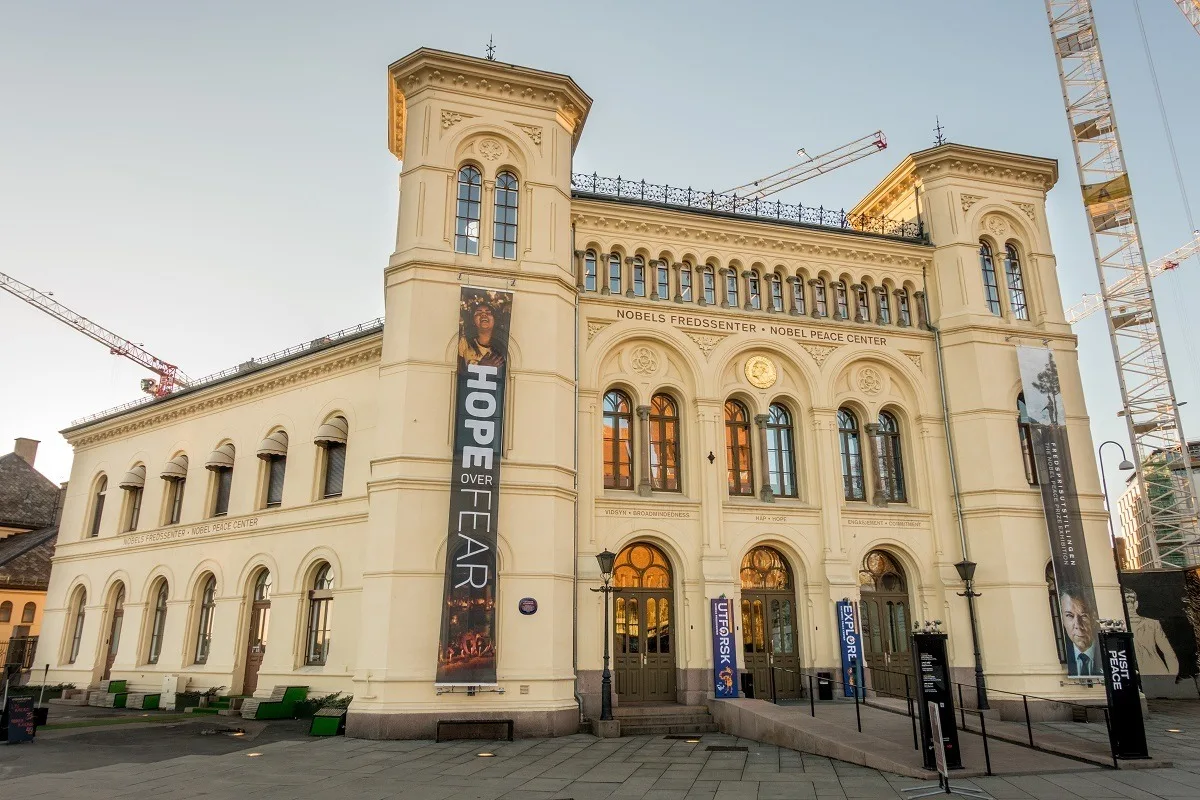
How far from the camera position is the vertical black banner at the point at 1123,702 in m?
13.6

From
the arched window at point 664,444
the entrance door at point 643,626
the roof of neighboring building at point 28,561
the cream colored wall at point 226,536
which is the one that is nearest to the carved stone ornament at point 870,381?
the arched window at point 664,444

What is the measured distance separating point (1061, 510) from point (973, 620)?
12.9 ft

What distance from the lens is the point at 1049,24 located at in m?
48.7

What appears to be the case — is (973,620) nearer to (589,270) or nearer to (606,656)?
(606,656)

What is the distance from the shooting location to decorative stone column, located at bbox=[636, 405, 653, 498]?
823 inches

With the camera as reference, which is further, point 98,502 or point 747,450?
point 98,502

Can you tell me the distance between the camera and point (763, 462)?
22219 mm

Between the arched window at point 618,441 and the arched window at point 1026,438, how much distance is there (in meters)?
11.2

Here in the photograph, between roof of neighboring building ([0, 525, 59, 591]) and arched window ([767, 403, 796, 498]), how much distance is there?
30066 millimetres

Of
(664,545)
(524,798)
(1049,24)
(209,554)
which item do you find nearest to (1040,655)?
(664,545)

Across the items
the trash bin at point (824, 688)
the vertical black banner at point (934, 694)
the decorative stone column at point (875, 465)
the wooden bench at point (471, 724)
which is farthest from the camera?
the decorative stone column at point (875, 465)

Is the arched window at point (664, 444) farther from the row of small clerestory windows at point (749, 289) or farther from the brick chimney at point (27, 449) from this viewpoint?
the brick chimney at point (27, 449)

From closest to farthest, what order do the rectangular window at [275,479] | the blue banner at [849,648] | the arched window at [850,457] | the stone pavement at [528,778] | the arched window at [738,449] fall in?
the stone pavement at [528,778], the blue banner at [849,648], the arched window at [738,449], the arched window at [850,457], the rectangular window at [275,479]

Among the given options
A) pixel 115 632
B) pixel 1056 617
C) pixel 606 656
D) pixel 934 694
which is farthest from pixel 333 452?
pixel 1056 617
